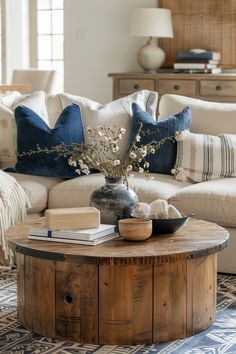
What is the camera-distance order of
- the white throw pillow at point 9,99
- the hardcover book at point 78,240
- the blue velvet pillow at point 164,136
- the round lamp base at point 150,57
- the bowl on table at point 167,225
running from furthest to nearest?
1. the round lamp base at point 150,57
2. the white throw pillow at point 9,99
3. the blue velvet pillow at point 164,136
4. the bowl on table at point 167,225
5. the hardcover book at point 78,240

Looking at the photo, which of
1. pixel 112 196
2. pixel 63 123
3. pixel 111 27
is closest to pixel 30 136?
pixel 63 123

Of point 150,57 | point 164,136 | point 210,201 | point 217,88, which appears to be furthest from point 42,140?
point 150,57

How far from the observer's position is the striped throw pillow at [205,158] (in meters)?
4.39

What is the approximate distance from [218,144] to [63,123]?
3.05 feet

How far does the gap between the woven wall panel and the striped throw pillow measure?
102 inches

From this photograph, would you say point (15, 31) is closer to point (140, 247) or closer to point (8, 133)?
point (8, 133)

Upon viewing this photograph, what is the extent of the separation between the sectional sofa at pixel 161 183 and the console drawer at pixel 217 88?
5.39ft

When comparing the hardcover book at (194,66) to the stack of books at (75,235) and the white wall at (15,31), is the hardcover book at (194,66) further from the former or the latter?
the stack of books at (75,235)

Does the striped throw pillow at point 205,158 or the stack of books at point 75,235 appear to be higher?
the striped throw pillow at point 205,158

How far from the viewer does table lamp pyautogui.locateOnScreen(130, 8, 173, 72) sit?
669 centimetres

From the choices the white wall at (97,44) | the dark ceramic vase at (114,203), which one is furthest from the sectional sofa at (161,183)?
the white wall at (97,44)

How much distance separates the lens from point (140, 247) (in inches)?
121

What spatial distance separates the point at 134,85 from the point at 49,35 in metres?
1.73

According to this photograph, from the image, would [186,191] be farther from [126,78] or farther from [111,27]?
[111,27]
